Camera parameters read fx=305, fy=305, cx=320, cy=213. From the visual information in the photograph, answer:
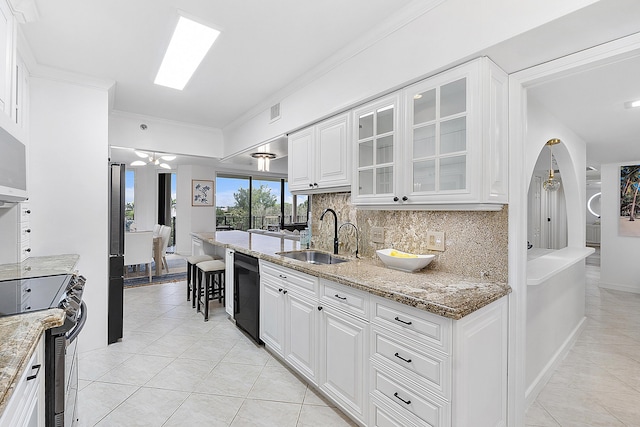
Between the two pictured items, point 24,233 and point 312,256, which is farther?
point 312,256

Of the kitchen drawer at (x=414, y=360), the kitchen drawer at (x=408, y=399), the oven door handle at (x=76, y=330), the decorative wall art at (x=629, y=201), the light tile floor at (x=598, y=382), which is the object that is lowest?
the light tile floor at (x=598, y=382)

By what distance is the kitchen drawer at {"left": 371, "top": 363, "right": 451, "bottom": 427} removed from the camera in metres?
1.39

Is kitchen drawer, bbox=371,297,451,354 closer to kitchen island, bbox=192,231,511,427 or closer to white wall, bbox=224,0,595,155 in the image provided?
kitchen island, bbox=192,231,511,427

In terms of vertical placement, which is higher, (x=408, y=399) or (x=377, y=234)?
(x=377, y=234)

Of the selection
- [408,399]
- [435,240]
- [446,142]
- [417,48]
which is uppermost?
[417,48]

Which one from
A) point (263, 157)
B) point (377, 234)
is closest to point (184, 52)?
point (263, 157)

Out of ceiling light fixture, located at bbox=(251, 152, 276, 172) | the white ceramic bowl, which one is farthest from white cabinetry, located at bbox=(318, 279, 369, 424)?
ceiling light fixture, located at bbox=(251, 152, 276, 172)

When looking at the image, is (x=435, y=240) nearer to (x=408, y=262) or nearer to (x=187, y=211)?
(x=408, y=262)

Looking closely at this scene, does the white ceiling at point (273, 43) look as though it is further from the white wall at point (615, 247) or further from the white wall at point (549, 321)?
the white wall at point (615, 247)

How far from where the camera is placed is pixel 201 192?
7.66 metres

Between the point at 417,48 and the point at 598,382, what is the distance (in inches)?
116

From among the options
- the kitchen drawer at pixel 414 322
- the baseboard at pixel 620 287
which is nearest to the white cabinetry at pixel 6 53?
the kitchen drawer at pixel 414 322

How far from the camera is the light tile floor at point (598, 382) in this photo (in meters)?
2.04

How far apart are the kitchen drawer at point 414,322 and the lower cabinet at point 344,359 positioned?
155 millimetres
